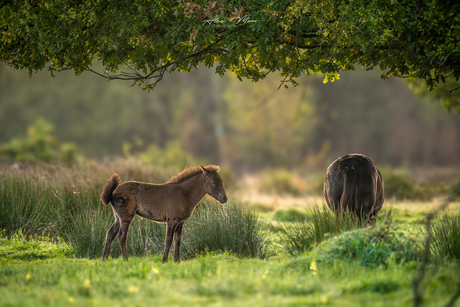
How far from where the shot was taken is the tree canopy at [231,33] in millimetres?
8109

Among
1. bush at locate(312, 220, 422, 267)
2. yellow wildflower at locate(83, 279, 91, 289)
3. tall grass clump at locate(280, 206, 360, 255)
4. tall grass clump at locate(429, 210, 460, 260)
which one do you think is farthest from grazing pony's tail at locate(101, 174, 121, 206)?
tall grass clump at locate(429, 210, 460, 260)

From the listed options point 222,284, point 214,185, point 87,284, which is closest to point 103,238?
point 214,185

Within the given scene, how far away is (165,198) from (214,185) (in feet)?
2.72

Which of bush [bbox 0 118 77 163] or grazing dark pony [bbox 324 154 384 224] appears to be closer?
grazing dark pony [bbox 324 154 384 224]

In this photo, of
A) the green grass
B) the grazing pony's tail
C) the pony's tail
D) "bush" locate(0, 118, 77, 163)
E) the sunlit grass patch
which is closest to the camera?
the green grass

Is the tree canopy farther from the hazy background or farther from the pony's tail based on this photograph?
the hazy background

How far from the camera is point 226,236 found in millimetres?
9086

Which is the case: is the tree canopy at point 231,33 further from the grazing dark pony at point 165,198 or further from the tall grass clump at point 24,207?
the tall grass clump at point 24,207

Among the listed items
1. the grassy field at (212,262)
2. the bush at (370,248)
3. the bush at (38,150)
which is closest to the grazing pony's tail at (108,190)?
the grassy field at (212,262)

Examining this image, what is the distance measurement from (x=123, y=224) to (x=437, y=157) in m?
42.9

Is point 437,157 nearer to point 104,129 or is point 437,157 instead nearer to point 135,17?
point 104,129

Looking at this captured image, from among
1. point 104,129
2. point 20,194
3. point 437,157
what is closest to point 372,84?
point 437,157

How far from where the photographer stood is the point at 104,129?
45.9 metres

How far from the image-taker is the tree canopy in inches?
319
